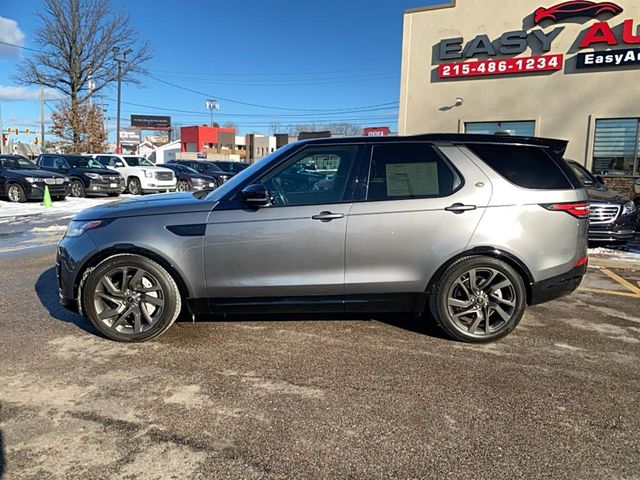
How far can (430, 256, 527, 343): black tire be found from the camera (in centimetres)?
404

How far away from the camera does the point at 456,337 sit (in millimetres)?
4145

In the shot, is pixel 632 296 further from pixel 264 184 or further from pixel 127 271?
pixel 127 271

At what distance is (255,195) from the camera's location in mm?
3830

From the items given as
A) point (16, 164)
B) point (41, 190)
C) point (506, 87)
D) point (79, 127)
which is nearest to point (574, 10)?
point (506, 87)

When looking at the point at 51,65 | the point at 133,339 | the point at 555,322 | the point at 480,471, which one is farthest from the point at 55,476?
the point at 51,65

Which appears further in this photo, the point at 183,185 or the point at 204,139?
the point at 204,139

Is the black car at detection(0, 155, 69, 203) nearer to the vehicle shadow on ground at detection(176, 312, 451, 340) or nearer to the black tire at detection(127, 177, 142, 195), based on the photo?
the black tire at detection(127, 177, 142, 195)

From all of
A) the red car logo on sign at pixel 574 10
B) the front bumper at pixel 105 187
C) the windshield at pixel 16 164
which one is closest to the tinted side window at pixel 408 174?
the red car logo on sign at pixel 574 10

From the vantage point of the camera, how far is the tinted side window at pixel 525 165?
409 centimetres

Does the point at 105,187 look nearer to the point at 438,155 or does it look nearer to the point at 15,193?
the point at 15,193

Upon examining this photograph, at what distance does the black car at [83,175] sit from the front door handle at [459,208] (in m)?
17.9

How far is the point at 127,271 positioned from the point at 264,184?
4.49 feet

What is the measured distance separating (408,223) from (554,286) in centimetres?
143

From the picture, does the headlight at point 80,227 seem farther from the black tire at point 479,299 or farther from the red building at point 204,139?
the red building at point 204,139
